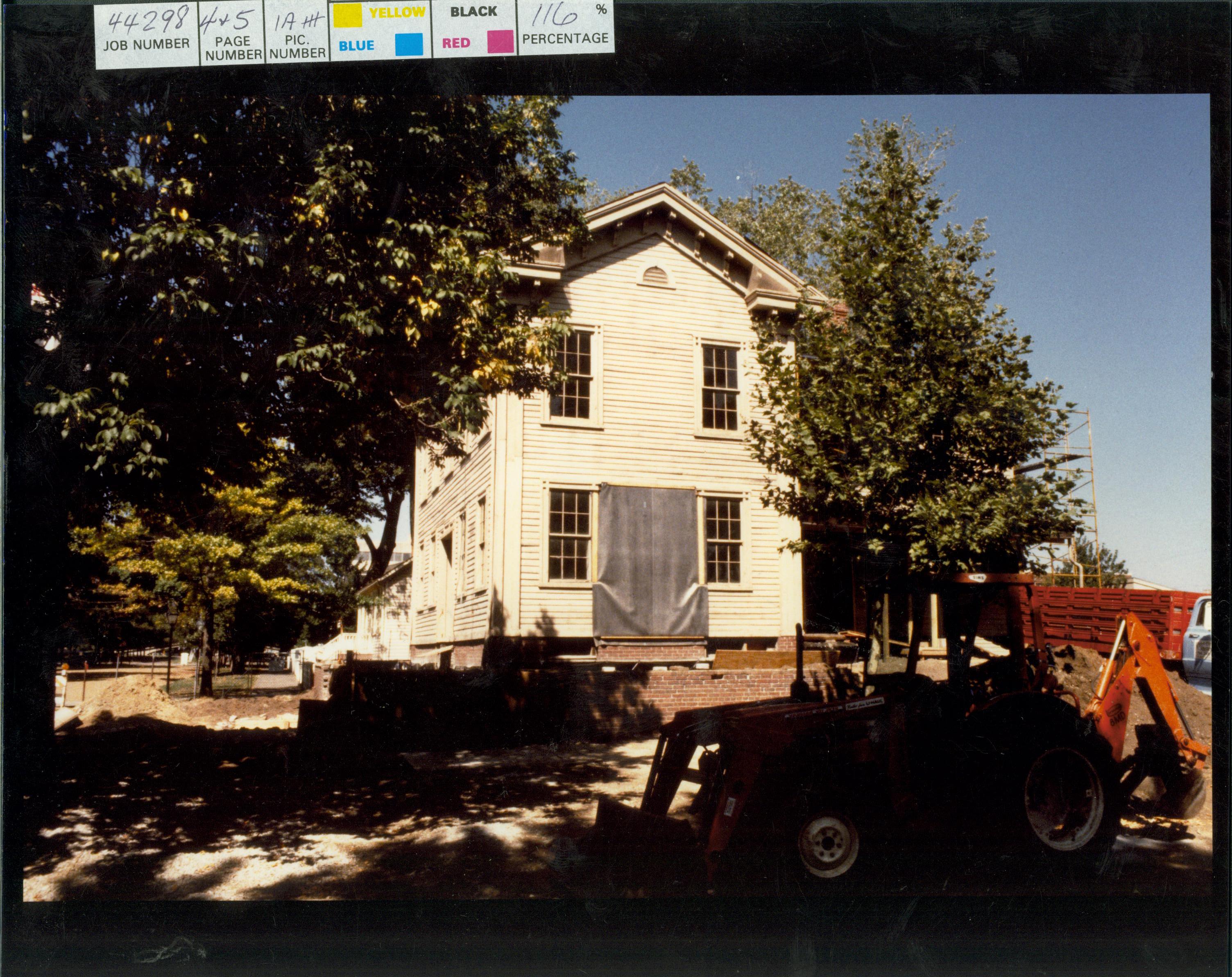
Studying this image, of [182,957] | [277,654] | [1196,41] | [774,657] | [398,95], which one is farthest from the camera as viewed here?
[277,654]

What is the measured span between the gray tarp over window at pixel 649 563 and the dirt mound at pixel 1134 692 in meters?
2.54

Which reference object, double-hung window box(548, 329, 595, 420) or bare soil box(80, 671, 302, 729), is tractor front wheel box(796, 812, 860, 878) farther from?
bare soil box(80, 671, 302, 729)

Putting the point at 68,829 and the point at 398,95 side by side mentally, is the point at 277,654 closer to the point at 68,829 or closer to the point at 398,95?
the point at 68,829

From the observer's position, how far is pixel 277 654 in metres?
7.59

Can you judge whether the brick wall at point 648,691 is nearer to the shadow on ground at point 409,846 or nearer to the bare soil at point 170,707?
the shadow on ground at point 409,846

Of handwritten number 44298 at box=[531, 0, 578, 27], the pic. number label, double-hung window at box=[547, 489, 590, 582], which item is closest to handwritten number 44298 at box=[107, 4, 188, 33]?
the pic. number label

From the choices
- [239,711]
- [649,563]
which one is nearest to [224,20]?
[649,563]

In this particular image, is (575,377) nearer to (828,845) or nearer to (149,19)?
(149,19)

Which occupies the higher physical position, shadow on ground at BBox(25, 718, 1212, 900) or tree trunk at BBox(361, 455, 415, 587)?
tree trunk at BBox(361, 455, 415, 587)

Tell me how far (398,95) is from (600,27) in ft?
4.96

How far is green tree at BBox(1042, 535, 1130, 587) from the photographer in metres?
5.66

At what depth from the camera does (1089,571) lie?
580 cm

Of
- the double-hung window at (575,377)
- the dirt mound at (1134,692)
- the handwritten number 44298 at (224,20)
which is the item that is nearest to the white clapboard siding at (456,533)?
the double-hung window at (575,377)

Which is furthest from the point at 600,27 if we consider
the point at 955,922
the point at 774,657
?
the point at 955,922
